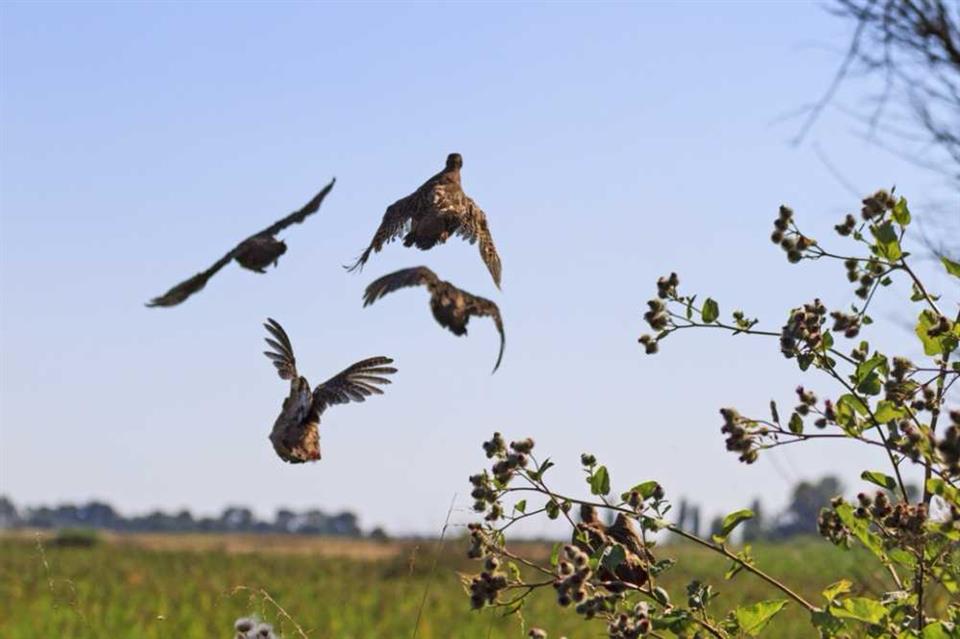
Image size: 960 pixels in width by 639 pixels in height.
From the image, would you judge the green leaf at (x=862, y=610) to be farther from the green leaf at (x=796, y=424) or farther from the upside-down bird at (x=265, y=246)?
the upside-down bird at (x=265, y=246)

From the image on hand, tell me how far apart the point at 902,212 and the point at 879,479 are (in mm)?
704

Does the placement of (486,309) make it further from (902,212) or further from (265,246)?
(902,212)

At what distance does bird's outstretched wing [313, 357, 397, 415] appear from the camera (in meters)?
3.31

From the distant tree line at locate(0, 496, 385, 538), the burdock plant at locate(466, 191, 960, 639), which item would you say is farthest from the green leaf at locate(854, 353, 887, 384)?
the distant tree line at locate(0, 496, 385, 538)

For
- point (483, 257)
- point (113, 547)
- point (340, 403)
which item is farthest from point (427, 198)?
point (113, 547)

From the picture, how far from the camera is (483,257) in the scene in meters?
3.45

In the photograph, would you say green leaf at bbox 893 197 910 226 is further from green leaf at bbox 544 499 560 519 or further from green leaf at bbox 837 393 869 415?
green leaf at bbox 544 499 560 519

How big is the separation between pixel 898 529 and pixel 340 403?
1373mm

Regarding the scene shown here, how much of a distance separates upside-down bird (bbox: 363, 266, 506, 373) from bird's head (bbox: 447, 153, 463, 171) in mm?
735

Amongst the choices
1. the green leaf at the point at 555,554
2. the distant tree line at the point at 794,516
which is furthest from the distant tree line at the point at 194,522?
the green leaf at the point at 555,554

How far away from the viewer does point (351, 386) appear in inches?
130

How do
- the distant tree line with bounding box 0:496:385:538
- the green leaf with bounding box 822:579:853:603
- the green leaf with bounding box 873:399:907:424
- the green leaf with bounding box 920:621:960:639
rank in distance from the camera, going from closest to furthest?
1. the green leaf with bounding box 920:621:960:639
2. the green leaf with bounding box 822:579:853:603
3. the green leaf with bounding box 873:399:907:424
4. the distant tree line with bounding box 0:496:385:538

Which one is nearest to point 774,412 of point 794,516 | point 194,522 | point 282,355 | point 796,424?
point 796,424

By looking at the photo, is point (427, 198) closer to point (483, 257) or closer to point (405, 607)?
point (483, 257)
